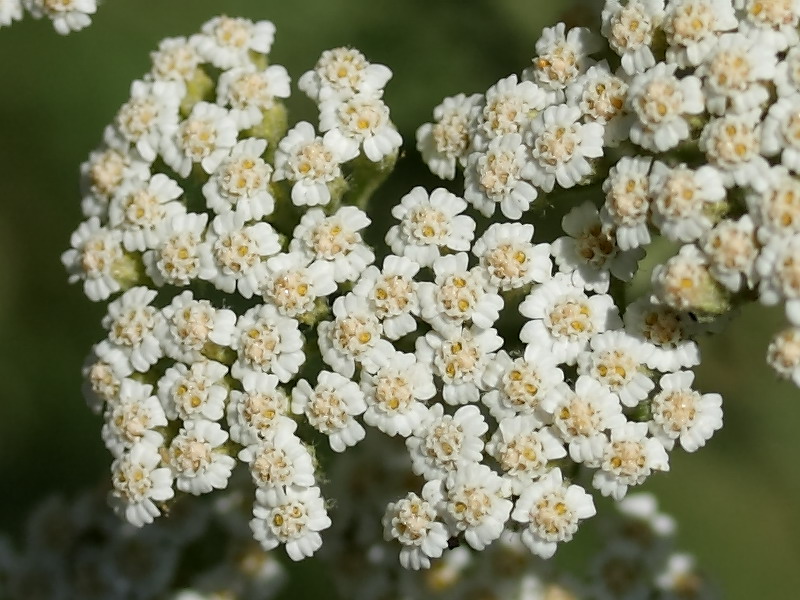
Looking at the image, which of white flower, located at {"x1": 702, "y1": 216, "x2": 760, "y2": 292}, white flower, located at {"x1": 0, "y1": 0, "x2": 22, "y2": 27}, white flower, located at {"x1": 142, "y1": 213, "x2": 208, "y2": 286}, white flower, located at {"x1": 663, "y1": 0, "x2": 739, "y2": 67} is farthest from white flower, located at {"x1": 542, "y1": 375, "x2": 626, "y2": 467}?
white flower, located at {"x1": 0, "y1": 0, "x2": 22, "y2": 27}

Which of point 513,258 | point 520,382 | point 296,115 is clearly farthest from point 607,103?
point 296,115

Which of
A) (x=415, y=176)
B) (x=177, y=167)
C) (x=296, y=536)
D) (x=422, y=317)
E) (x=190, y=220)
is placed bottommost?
(x=296, y=536)

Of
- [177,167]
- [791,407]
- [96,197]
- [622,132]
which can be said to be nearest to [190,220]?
[177,167]

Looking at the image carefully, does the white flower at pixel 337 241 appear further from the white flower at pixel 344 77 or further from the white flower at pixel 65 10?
the white flower at pixel 65 10

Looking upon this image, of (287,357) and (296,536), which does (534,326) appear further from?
(296,536)

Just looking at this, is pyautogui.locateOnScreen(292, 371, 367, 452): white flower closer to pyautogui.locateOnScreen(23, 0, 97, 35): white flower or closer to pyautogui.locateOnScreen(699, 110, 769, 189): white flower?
pyautogui.locateOnScreen(699, 110, 769, 189): white flower

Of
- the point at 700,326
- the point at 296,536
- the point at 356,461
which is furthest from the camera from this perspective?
the point at 356,461
